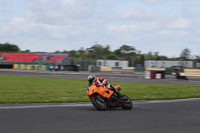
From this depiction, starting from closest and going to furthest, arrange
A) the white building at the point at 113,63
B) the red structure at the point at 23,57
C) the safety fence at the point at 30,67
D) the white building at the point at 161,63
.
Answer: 1. the white building at the point at 161,63
2. the white building at the point at 113,63
3. the safety fence at the point at 30,67
4. the red structure at the point at 23,57

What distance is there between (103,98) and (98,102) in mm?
213

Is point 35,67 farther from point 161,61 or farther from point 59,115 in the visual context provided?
point 59,115

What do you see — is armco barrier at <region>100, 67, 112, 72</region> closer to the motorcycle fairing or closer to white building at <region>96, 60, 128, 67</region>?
white building at <region>96, 60, 128, 67</region>

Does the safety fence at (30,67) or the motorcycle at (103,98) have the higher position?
the safety fence at (30,67)

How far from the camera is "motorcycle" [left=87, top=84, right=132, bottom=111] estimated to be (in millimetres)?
9039

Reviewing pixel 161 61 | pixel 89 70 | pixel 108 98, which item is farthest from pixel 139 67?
pixel 108 98

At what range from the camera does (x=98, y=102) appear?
9.26 m

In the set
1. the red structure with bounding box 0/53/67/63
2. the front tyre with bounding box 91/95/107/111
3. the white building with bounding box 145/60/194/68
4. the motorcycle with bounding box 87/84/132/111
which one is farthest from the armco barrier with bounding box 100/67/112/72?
the front tyre with bounding box 91/95/107/111

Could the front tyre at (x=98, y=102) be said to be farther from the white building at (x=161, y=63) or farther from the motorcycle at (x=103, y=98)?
the white building at (x=161, y=63)

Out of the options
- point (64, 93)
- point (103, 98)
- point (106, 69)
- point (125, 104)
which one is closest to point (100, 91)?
point (103, 98)

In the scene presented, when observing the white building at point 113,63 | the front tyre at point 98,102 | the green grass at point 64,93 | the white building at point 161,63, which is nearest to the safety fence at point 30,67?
the white building at point 113,63

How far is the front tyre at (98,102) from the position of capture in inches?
360

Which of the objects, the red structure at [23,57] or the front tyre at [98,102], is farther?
the red structure at [23,57]

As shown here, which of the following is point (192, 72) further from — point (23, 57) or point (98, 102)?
point (23, 57)
